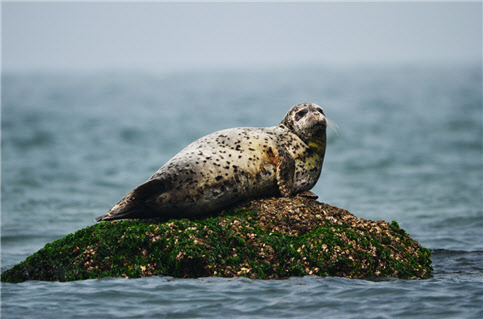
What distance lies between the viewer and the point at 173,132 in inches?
1324

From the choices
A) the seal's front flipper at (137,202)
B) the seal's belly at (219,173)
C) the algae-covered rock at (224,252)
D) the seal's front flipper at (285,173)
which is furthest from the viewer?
the seal's front flipper at (285,173)

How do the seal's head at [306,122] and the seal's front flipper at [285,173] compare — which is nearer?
the seal's front flipper at [285,173]

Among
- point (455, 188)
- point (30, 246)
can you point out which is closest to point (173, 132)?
point (455, 188)

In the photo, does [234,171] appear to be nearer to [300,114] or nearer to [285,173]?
[285,173]

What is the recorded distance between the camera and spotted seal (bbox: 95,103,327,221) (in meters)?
7.02

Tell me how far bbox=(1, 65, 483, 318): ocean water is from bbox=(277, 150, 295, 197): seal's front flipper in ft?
4.55

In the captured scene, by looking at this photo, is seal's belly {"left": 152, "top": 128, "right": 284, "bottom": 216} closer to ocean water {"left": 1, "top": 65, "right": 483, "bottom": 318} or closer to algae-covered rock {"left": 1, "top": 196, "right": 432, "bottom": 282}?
algae-covered rock {"left": 1, "top": 196, "right": 432, "bottom": 282}

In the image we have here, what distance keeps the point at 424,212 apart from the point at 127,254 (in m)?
8.68

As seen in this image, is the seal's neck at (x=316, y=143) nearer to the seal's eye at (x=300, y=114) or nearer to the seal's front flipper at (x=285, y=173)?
the seal's eye at (x=300, y=114)

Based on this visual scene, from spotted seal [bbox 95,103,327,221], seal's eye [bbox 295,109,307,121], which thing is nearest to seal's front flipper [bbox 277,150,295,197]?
spotted seal [bbox 95,103,327,221]

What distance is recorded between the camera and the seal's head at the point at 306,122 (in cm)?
812

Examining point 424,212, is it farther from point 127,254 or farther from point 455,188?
point 127,254

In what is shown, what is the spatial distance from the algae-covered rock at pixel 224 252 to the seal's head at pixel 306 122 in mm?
1343

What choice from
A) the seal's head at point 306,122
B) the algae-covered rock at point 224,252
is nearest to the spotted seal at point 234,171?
the seal's head at point 306,122
